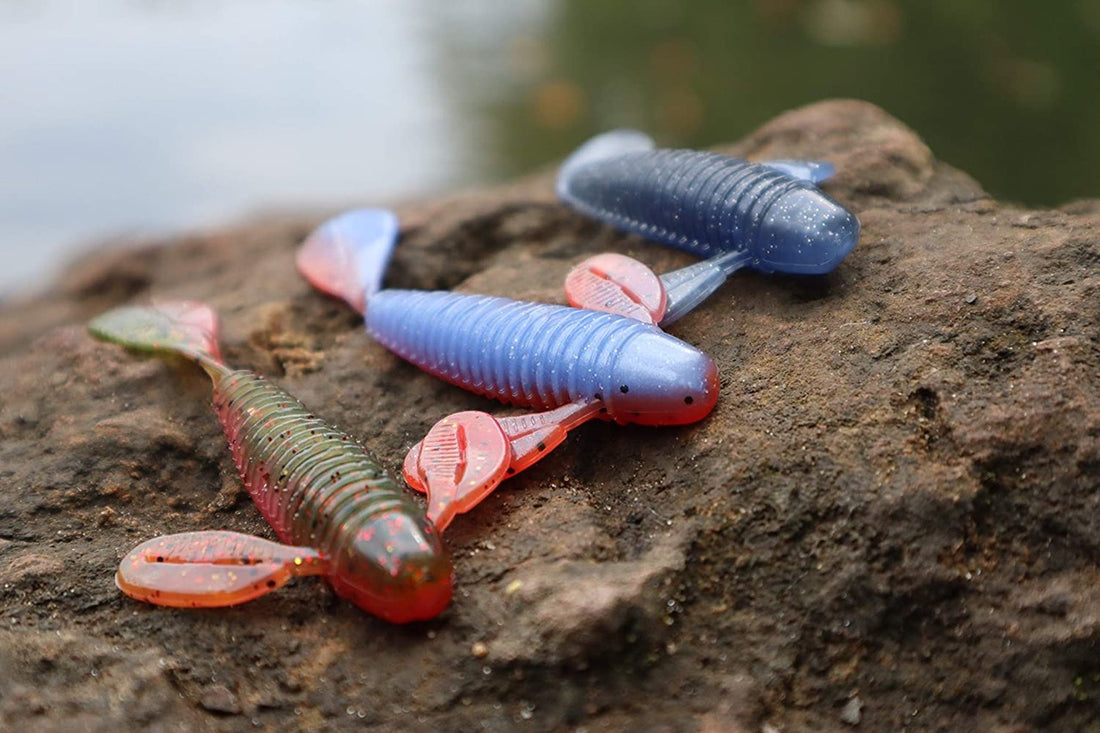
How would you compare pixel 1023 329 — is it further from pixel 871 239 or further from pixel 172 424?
pixel 172 424

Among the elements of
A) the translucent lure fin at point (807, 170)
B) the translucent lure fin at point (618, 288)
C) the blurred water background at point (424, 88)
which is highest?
the translucent lure fin at point (807, 170)

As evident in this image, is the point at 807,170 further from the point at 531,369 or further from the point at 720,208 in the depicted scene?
the point at 531,369

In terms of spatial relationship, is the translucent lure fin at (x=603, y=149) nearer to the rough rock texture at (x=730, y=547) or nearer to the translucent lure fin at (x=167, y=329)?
the rough rock texture at (x=730, y=547)

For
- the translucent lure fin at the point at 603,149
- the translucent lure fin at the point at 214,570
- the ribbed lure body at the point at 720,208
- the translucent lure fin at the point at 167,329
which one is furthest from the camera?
the translucent lure fin at the point at 603,149

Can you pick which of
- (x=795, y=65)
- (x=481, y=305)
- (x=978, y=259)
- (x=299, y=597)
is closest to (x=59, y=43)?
(x=795, y=65)

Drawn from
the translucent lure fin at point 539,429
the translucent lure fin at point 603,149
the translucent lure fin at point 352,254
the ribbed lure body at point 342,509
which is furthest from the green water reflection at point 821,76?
the ribbed lure body at point 342,509

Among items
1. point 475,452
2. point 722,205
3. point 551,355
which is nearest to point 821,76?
point 722,205

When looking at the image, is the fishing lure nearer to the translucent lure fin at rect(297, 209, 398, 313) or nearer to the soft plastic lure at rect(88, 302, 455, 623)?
the translucent lure fin at rect(297, 209, 398, 313)
